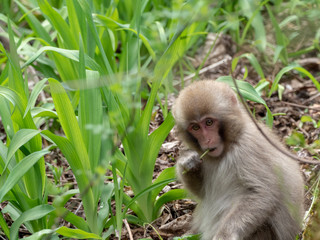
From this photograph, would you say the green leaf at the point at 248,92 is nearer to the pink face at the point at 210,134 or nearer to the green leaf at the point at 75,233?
the pink face at the point at 210,134

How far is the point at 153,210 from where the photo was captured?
452 centimetres

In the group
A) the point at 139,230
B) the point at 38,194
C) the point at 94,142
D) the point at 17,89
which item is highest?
the point at 17,89

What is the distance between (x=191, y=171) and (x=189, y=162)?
0.14m

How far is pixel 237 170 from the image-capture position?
12.8 feet

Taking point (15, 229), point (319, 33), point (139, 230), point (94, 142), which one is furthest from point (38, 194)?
point (319, 33)

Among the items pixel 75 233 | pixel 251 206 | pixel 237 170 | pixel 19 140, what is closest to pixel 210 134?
pixel 237 170

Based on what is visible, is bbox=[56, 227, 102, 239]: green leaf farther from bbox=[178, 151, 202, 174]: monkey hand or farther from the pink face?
the pink face

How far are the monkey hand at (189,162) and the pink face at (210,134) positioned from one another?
22 centimetres

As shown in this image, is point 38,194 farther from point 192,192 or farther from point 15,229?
point 192,192

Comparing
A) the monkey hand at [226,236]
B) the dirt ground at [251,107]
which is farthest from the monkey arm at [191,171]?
the monkey hand at [226,236]

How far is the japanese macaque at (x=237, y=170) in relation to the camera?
3.78 metres

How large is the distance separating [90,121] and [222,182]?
1074 mm

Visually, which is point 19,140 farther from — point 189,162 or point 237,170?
point 237,170

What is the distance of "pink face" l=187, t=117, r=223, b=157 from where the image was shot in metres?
3.91
